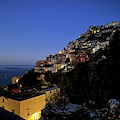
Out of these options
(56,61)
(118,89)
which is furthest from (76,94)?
(56,61)

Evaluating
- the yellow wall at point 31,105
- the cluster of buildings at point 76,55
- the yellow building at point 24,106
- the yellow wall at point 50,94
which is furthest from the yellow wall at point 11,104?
the cluster of buildings at point 76,55

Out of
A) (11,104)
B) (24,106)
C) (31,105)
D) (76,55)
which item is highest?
(76,55)

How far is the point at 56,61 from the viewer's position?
141ft

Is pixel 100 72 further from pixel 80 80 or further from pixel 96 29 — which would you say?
pixel 96 29

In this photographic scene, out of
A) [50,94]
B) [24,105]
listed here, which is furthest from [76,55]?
[24,105]

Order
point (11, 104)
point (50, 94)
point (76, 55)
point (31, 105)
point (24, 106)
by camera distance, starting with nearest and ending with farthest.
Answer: point (24, 106), point (11, 104), point (31, 105), point (50, 94), point (76, 55)

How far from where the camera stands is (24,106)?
1034 cm

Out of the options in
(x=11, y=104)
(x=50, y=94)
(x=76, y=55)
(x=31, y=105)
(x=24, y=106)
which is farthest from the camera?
(x=76, y=55)

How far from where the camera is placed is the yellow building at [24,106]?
10013 millimetres

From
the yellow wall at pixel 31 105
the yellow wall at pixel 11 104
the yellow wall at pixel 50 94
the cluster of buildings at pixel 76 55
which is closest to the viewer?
the yellow wall at pixel 11 104

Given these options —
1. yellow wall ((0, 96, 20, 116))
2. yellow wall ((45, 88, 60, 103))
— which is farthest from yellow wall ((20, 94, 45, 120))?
yellow wall ((45, 88, 60, 103))

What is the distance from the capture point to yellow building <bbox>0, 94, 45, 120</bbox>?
10013mm

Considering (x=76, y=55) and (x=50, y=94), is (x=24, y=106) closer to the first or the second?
(x=50, y=94)

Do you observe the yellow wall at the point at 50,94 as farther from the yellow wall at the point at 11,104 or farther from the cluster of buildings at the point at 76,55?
the cluster of buildings at the point at 76,55
